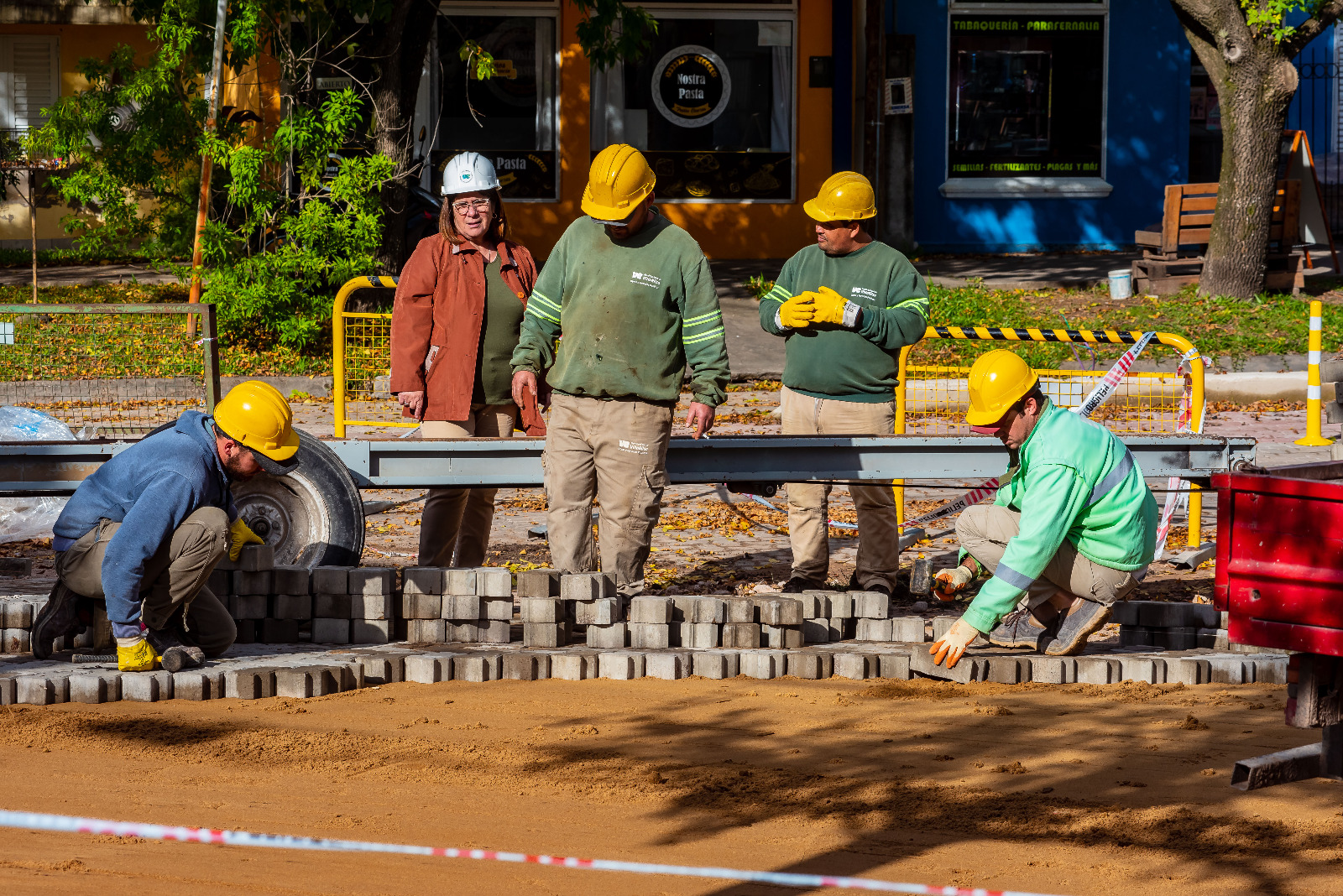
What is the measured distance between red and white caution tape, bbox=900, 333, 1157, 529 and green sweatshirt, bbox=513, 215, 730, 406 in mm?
2403

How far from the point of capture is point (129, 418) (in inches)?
448

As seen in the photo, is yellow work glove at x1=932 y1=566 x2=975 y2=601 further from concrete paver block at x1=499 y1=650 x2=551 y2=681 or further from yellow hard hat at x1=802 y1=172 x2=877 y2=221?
concrete paver block at x1=499 y1=650 x2=551 y2=681

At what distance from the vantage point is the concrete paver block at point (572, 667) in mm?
6297

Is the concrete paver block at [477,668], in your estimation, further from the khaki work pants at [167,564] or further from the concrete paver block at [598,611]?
the khaki work pants at [167,564]

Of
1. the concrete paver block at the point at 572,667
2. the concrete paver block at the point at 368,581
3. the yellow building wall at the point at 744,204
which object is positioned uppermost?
the yellow building wall at the point at 744,204

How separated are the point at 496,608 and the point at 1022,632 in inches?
91.3

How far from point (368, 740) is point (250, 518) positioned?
218 centimetres

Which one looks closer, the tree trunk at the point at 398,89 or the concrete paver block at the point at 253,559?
the concrete paver block at the point at 253,559

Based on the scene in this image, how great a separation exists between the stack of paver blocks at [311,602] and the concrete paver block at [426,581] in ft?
0.35

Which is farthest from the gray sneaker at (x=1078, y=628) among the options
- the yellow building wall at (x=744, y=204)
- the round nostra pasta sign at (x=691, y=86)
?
the round nostra pasta sign at (x=691, y=86)

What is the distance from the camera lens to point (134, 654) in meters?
5.89

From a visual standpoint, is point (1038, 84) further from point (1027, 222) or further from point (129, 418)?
point (129, 418)

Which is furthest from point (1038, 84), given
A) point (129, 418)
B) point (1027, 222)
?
point (129, 418)

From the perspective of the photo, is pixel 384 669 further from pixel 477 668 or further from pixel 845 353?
pixel 845 353
